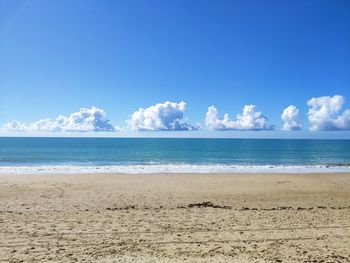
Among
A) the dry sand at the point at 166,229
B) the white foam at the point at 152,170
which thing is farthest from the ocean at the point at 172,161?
the dry sand at the point at 166,229

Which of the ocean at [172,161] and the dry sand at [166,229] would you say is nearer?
the dry sand at [166,229]

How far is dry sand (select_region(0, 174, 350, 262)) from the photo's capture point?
267 inches

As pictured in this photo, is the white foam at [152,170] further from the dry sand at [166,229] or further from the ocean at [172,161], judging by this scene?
the dry sand at [166,229]

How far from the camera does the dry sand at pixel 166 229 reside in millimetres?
6781

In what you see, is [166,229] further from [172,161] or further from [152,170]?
[172,161]

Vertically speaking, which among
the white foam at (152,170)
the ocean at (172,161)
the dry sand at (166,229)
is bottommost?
the ocean at (172,161)

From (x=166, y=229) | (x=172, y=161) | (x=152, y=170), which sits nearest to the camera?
(x=166, y=229)

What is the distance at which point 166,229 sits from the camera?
8.68m

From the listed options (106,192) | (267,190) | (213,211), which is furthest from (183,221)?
(267,190)

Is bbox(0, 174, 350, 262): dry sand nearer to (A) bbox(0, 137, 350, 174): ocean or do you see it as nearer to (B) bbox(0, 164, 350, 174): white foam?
(B) bbox(0, 164, 350, 174): white foam

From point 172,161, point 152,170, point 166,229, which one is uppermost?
point 166,229

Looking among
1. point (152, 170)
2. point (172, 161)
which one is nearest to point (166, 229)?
point (152, 170)

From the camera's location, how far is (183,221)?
375 inches

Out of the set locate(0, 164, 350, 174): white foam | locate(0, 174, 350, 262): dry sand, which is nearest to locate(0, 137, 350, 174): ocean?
locate(0, 164, 350, 174): white foam
